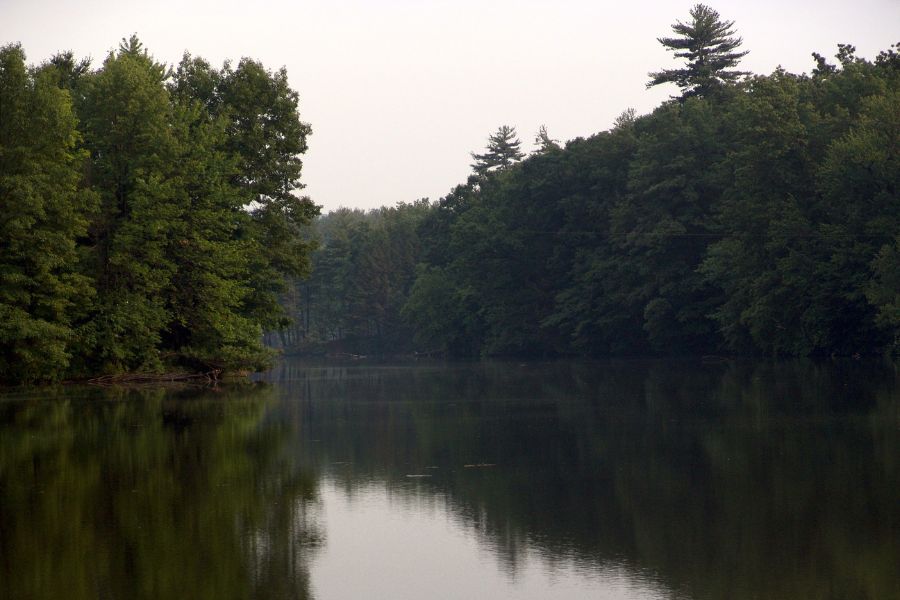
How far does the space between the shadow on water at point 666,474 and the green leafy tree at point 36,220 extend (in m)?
12.2

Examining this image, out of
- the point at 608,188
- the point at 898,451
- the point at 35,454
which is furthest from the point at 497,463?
the point at 608,188

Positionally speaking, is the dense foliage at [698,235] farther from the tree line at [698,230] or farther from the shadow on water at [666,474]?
the shadow on water at [666,474]

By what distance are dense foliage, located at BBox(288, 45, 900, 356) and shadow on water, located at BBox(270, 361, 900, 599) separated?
954 inches

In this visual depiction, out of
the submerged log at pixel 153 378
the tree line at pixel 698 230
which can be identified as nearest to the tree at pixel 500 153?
the tree line at pixel 698 230

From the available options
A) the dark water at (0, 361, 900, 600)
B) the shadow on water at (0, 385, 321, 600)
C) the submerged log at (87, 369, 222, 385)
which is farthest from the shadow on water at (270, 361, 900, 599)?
the submerged log at (87, 369, 222, 385)

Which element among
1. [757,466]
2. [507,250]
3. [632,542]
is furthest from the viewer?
[507,250]

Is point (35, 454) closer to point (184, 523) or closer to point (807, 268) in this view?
point (184, 523)

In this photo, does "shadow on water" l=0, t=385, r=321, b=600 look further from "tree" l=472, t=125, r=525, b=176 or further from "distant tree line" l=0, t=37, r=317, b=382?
"tree" l=472, t=125, r=525, b=176

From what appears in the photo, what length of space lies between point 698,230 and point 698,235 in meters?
3.43

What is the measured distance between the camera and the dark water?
30.5 ft

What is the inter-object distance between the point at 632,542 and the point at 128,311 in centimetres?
3447

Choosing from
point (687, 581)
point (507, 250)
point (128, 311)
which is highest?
point (507, 250)

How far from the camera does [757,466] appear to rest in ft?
51.8

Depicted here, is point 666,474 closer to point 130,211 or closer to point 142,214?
point 142,214
